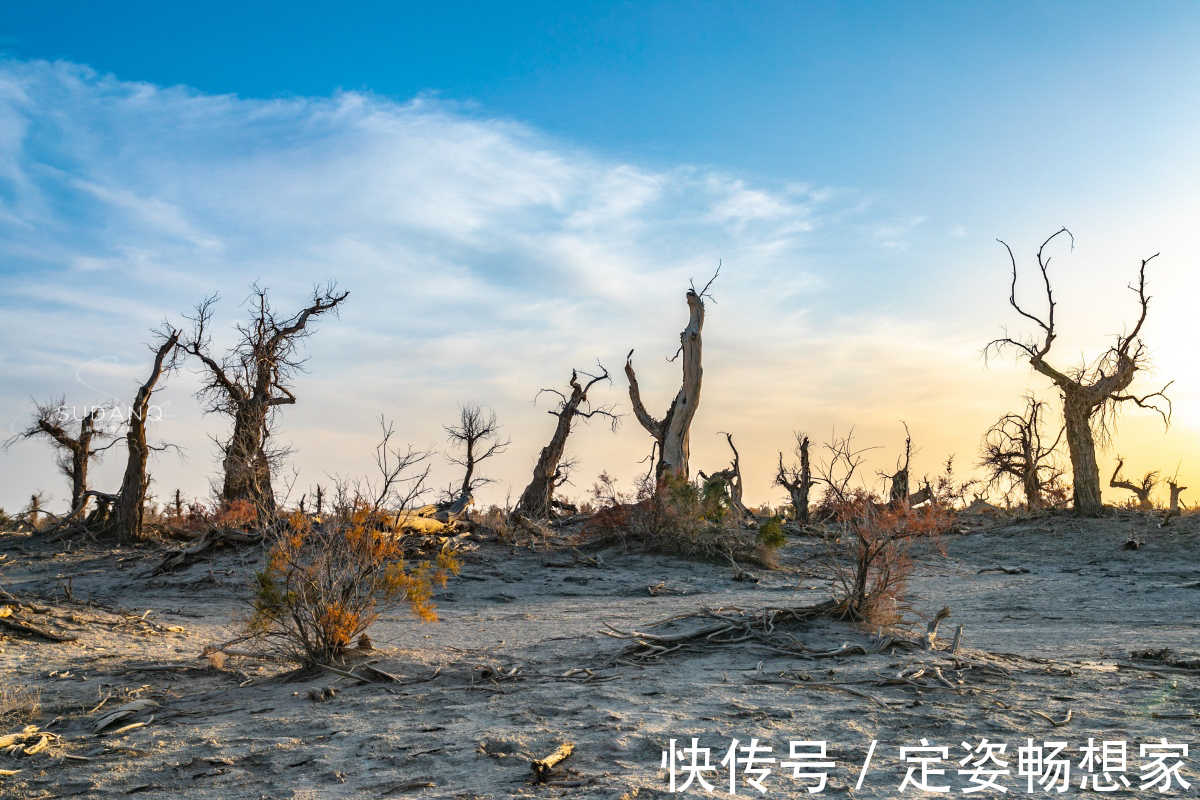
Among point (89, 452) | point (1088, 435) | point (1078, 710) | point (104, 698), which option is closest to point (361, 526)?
point (104, 698)

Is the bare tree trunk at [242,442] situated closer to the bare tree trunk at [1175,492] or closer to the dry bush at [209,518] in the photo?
the dry bush at [209,518]

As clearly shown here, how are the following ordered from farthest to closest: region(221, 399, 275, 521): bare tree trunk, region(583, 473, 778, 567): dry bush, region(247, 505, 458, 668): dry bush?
region(221, 399, 275, 521): bare tree trunk → region(583, 473, 778, 567): dry bush → region(247, 505, 458, 668): dry bush

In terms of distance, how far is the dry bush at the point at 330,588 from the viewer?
721cm

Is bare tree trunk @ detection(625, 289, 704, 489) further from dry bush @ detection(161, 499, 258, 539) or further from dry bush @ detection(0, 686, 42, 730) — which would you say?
dry bush @ detection(0, 686, 42, 730)

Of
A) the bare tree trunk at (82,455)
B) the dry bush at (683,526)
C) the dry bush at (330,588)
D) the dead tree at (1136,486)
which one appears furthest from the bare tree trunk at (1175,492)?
the bare tree trunk at (82,455)

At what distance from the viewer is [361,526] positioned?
24.9ft

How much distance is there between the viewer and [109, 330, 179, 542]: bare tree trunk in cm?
1794

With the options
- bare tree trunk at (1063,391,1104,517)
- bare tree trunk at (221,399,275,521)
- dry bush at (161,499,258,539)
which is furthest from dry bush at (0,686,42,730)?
bare tree trunk at (1063,391,1104,517)

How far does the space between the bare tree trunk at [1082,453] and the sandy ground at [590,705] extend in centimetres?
862

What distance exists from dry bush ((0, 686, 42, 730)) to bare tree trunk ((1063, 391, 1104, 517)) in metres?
18.9

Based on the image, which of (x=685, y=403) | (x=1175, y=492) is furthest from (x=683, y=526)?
(x=1175, y=492)

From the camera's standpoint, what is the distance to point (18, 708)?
6.25 metres

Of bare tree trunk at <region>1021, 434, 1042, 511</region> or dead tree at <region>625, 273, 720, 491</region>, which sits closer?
dead tree at <region>625, 273, 720, 491</region>

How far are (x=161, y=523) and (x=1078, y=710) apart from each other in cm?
1839
